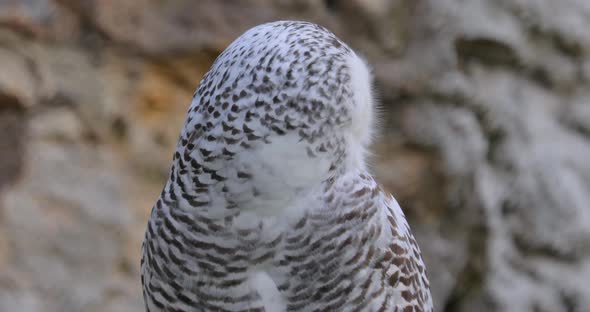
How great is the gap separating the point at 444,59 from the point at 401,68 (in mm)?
185

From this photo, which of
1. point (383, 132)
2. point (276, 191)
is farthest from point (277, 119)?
point (383, 132)

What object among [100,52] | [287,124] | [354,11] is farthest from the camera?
[354,11]

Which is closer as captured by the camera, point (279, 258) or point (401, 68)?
point (279, 258)

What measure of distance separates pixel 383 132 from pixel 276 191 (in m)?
2.03

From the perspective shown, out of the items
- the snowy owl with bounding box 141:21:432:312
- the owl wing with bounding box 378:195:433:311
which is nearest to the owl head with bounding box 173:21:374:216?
the snowy owl with bounding box 141:21:432:312

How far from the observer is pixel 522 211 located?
3469 millimetres

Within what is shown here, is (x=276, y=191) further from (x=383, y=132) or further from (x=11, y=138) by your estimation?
(x=383, y=132)

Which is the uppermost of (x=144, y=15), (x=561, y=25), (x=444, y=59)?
(x=144, y=15)

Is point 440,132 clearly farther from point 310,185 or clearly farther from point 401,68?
point 310,185

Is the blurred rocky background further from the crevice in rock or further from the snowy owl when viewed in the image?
the snowy owl

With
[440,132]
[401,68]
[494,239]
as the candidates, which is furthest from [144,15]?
[494,239]

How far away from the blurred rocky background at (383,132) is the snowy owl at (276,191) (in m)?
1.69

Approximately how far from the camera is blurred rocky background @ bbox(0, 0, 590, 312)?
9.84 feet

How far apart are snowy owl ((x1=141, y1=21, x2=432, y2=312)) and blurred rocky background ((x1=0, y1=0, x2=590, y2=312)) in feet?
5.54
